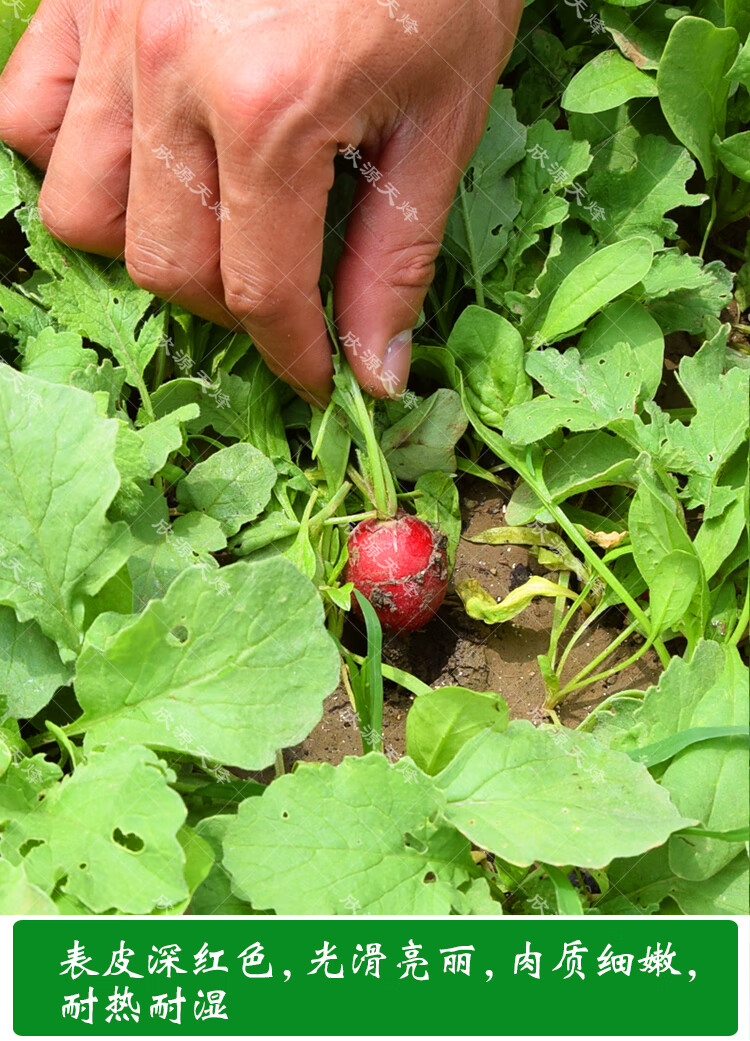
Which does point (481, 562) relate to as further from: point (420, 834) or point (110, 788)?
point (110, 788)

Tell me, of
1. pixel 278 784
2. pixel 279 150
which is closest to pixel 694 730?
pixel 278 784

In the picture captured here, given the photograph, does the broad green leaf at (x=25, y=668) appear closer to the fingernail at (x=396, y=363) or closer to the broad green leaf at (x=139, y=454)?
the broad green leaf at (x=139, y=454)

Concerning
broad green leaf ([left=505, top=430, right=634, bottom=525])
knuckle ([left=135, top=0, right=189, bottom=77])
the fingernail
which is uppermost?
knuckle ([left=135, top=0, right=189, bottom=77])

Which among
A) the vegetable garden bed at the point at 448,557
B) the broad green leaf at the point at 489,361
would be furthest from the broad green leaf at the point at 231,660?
the broad green leaf at the point at 489,361

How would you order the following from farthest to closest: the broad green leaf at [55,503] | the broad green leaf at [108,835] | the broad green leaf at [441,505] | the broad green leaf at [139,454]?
the broad green leaf at [441,505] → the broad green leaf at [139,454] → the broad green leaf at [55,503] → the broad green leaf at [108,835]

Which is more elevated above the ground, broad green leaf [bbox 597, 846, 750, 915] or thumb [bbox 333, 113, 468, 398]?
thumb [bbox 333, 113, 468, 398]

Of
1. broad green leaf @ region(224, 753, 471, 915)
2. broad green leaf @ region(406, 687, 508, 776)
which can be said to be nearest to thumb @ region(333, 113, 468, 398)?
broad green leaf @ region(406, 687, 508, 776)

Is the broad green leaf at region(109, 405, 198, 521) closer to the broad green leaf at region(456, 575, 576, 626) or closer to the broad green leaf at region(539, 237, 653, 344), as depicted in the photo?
the broad green leaf at region(456, 575, 576, 626)

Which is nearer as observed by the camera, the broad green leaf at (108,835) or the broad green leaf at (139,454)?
the broad green leaf at (108,835)
